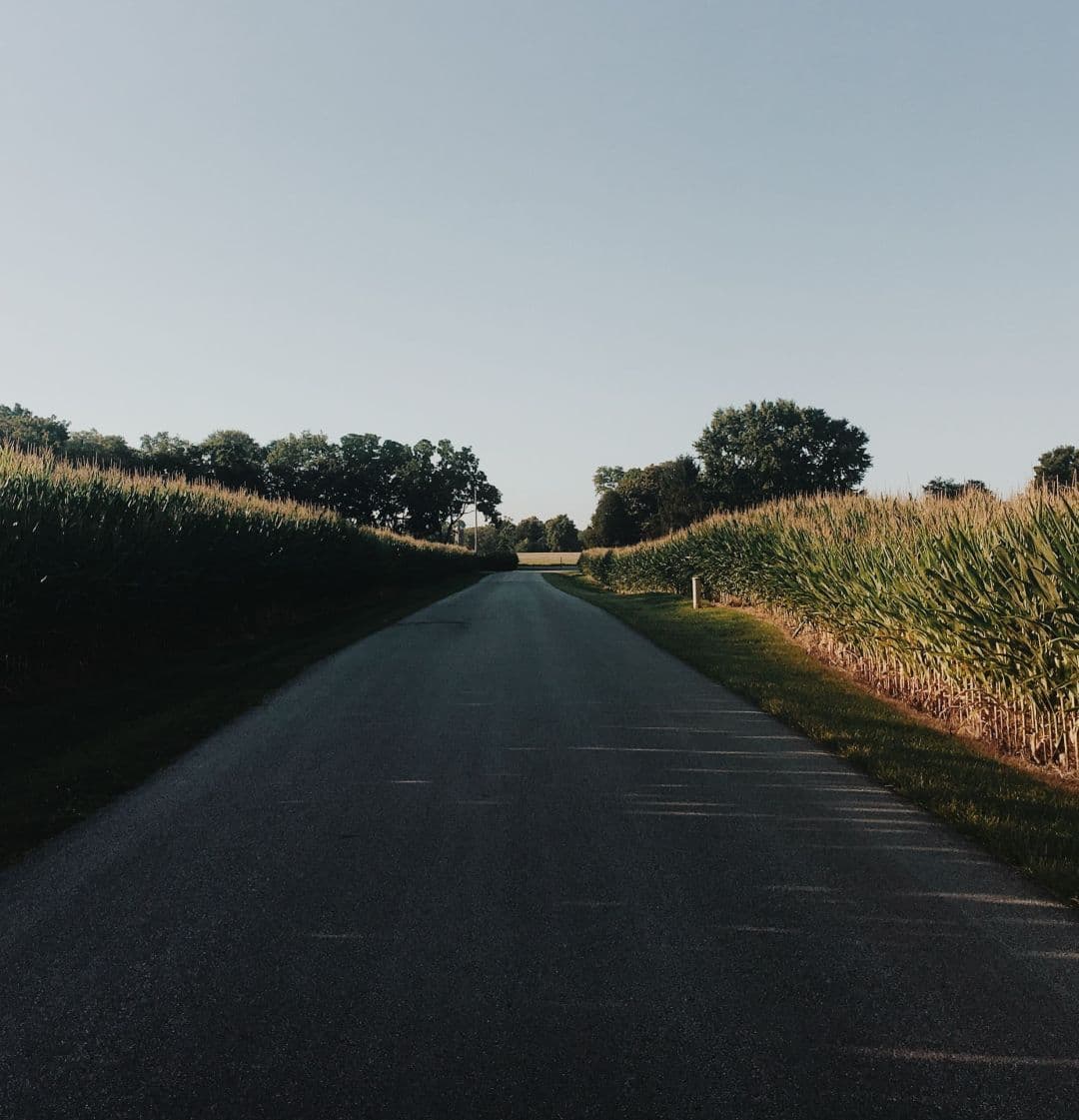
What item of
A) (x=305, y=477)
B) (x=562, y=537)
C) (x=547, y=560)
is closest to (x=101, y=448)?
(x=305, y=477)

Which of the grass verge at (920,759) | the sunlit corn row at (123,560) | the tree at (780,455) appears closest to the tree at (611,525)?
the tree at (780,455)

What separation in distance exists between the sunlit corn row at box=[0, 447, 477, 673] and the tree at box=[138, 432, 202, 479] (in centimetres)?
5249

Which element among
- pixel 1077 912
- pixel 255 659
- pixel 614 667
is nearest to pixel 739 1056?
pixel 1077 912

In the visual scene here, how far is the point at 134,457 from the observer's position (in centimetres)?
7081

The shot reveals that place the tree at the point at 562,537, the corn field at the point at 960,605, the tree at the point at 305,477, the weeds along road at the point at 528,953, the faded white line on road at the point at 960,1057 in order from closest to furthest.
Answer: the weeds along road at the point at 528,953
the faded white line on road at the point at 960,1057
the corn field at the point at 960,605
the tree at the point at 305,477
the tree at the point at 562,537

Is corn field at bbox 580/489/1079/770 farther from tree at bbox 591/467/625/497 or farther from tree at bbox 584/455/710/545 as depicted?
tree at bbox 591/467/625/497

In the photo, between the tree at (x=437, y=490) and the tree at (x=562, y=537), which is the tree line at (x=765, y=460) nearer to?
the tree at (x=437, y=490)

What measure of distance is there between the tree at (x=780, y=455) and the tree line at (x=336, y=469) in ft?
128

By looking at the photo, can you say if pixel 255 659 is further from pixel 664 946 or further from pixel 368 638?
pixel 664 946

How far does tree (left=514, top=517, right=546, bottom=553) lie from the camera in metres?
190

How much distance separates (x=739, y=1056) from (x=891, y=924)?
148cm

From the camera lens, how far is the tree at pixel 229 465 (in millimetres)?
77125

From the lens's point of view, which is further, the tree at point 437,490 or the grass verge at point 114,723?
the tree at point 437,490

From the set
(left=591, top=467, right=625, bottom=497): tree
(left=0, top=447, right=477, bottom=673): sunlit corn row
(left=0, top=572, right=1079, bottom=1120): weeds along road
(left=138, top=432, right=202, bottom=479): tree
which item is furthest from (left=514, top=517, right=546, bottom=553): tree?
(left=0, top=572, right=1079, bottom=1120): weeds along road
